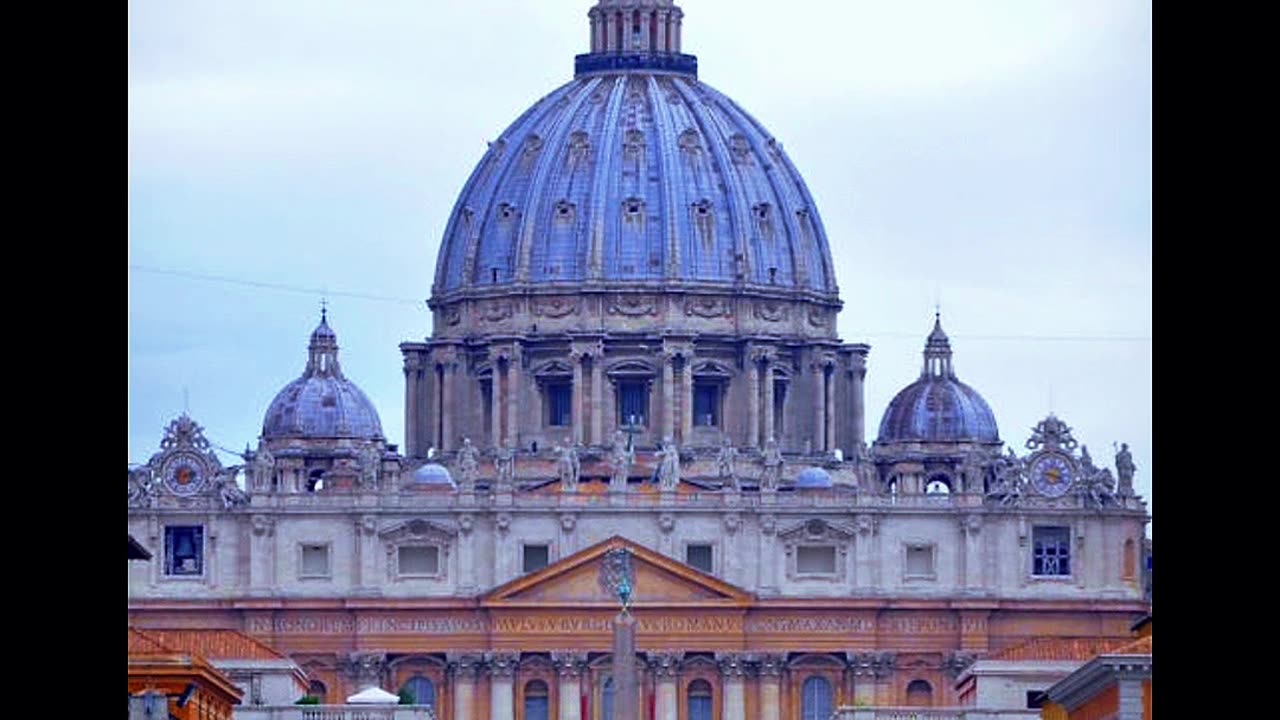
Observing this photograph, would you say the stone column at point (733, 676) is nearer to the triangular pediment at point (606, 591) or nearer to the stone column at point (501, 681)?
the triangular pediment at point (606, 591)

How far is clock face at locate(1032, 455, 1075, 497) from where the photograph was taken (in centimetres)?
15025

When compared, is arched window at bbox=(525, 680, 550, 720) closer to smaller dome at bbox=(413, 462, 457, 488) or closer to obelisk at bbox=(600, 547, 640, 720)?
smaller dome at bbox=(413, 462, 457, 488)

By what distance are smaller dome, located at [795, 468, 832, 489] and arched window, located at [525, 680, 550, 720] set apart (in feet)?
35.5

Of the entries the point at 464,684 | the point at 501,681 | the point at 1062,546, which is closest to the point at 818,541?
the point at 1062,546

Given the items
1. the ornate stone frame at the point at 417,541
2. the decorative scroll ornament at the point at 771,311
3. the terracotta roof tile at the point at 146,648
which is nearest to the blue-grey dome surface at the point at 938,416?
the decorative scroll ornament at the point at 771,311

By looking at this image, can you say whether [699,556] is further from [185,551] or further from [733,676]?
[185,551]

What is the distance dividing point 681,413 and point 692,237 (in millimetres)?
9803

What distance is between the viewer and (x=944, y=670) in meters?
149

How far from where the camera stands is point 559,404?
552 feet

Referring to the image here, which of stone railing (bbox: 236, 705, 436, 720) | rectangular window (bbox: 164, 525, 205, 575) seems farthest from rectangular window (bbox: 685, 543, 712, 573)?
stone railing (bbox: 236, 705, 436, 720)

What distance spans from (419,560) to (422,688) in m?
4.08

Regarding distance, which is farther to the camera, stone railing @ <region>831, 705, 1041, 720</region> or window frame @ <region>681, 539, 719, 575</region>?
window frame @ <region>681, 539, 719, 575</region>
